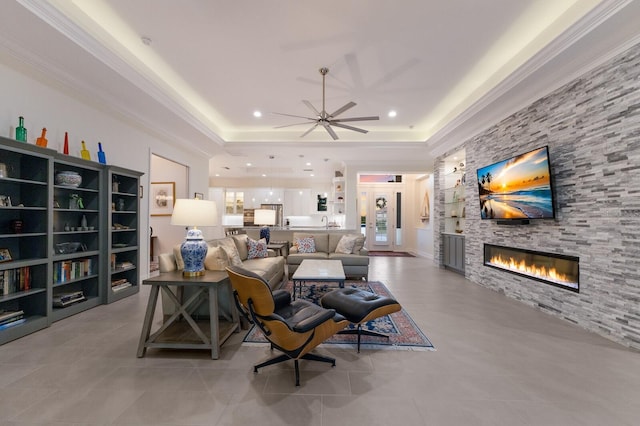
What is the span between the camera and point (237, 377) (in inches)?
81.5

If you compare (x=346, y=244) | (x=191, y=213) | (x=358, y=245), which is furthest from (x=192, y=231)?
(x=358, y=245)

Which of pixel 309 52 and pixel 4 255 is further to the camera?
pixel 309 52

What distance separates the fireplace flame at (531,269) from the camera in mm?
3351

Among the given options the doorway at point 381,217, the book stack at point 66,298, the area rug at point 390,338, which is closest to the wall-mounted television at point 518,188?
the area rug at point 390,338

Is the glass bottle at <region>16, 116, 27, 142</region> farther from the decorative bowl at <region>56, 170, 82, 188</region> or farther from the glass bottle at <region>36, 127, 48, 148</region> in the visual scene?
the decorative bowl at <region>56, 170, 82, 188</region>

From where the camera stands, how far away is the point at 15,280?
9.22 feet

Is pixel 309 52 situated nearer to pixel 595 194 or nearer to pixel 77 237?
pixel 595 194

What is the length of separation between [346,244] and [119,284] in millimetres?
3780

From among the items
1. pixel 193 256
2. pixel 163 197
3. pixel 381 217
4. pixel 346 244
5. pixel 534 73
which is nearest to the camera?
pixel 193 256

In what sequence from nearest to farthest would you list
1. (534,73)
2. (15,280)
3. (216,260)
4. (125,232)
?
(15,280)
(216,260)
(534,73)
(125,232)

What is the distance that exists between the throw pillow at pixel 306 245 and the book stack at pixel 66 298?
134 inches

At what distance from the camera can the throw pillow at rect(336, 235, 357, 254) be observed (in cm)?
555

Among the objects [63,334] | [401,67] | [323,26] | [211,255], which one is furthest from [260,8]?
[63,334]

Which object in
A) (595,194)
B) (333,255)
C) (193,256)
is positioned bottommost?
(333,255)
